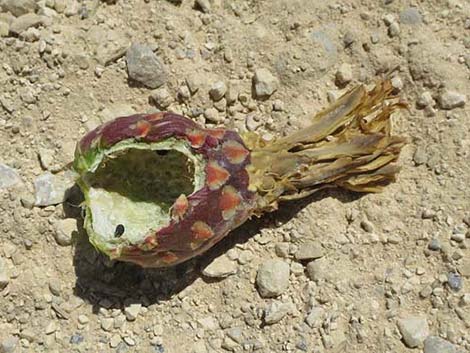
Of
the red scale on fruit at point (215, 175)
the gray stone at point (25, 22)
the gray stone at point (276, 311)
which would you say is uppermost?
the red scale on fruit at point (215, 175)

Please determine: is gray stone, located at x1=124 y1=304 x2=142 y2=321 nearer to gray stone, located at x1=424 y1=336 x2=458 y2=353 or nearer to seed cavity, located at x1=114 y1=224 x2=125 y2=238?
seed cavity, located at x1=114 y1=224 x2=125 y2=238

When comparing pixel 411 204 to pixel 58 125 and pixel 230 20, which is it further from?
pixel 58 125

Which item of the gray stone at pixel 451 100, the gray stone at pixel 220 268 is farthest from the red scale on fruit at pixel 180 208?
the gray stone at pixel 451 100

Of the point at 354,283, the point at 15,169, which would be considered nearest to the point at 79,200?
the point at 15,169

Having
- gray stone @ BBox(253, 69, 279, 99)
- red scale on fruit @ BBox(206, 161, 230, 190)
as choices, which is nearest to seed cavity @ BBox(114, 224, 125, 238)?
red scale on fruit @ BBox(206, 161, 230, 190)

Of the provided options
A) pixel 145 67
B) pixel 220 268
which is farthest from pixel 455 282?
pixel 145 67

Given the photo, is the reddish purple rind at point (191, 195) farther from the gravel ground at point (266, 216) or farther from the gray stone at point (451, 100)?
the gray stone at point (451, 100)
